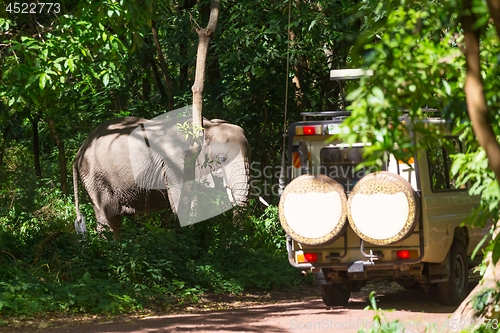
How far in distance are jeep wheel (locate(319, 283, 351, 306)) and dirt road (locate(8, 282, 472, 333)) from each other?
126 millimetres

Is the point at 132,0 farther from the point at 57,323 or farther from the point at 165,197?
the point at 165,197

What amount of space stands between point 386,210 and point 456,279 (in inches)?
75.0

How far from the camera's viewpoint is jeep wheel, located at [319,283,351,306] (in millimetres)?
7656

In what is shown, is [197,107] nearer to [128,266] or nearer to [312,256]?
[128,266]

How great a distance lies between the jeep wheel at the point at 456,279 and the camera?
7.27 meters

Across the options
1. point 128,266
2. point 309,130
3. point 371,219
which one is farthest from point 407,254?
point 128,266

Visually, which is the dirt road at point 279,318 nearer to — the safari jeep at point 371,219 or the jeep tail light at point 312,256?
the safari jeep at point 371,219

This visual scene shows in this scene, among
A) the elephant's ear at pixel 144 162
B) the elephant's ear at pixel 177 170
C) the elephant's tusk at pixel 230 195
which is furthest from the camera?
the elephant's ear at pixel 144 162

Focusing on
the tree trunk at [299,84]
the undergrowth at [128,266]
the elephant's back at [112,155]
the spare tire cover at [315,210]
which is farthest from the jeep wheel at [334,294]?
the tree trunk at [299,84]

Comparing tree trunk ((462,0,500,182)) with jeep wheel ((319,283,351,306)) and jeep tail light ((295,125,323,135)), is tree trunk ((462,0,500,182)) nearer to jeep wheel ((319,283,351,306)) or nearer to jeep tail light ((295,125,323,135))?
jeep tail light ((295,125,323,135))

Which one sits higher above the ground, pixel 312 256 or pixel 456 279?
pixel 312 256

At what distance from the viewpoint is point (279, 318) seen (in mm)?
6816

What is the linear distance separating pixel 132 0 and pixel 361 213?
401 cm

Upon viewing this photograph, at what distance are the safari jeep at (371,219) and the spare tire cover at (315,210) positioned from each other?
11 millimetres
